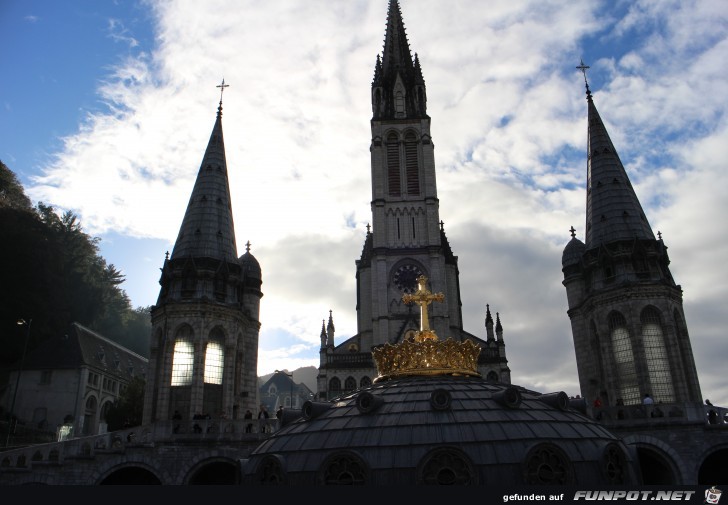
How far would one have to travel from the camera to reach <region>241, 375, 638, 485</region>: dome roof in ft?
38.2

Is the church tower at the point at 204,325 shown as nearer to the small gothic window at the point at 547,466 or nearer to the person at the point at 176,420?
the person at the point at 176,420

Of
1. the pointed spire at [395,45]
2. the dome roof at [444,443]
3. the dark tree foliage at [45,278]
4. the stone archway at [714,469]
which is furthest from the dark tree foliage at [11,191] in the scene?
the stone archway at [714,469]

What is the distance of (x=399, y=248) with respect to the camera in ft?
209

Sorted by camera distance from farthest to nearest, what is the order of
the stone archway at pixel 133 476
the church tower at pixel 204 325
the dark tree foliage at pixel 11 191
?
1. the dark tree foliage at pixel 11 191
2. the church tower at pixel 204 325
3. the stone archway at pixel 133 476

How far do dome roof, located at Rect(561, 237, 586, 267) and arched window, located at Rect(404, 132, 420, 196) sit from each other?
69.8ft

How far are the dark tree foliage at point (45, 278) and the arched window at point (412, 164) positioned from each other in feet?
121

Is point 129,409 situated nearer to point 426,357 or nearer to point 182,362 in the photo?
point 182,362

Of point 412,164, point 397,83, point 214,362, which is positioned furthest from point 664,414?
point 397,83

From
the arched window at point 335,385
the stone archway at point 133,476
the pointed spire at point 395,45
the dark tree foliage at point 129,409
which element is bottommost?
the stone archway at point 133,476

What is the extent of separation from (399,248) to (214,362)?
2805 cm

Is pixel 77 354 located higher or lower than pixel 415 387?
higher

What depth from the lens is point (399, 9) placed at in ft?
266

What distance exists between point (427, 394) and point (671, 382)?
98.6 feet

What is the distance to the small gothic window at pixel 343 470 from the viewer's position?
11.9 metres
